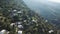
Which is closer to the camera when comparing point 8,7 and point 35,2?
point 35,2

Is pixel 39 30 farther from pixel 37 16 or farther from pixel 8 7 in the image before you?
pixel 8 7

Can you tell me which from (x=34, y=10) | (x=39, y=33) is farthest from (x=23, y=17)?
(x=39, y=33)

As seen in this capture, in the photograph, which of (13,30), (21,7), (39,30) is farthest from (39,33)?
(21,7)

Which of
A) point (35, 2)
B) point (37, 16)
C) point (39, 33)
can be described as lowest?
point (39, 33)

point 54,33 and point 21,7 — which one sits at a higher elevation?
point 21,7

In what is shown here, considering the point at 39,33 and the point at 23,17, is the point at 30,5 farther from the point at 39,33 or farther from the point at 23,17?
the point at 39,33

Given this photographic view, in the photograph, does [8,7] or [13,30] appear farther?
[8,7]
